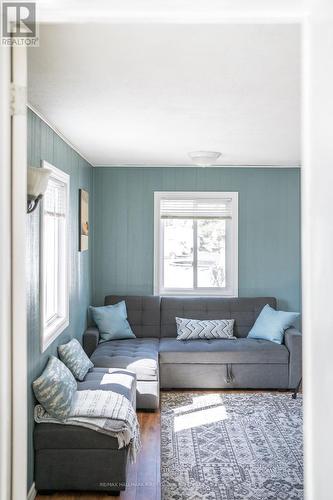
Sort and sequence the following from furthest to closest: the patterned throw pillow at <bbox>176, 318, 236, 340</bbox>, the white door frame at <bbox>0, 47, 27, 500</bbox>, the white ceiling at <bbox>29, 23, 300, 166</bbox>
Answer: the patterned throw pillow at <bbox>176, 318, 236, 340</bbox> < the white ceiling at <bbox>29, 23, 300, 166</bbox> < the white door frame at <bbox>0, 47, 27, 500</bbox>

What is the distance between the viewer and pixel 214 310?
636 centimetres

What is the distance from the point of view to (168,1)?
1.62 meters

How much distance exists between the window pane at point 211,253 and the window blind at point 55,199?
7.57 feet

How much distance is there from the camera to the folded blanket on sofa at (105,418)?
11.4 feet

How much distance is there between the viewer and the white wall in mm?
1441

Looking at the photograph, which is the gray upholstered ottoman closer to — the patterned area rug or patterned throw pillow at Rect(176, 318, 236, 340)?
the patterned area rug

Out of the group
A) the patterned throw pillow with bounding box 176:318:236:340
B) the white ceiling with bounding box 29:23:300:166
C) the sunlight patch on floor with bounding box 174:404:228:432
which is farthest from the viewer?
the patterned throw pillow with bounding box 176:318:236:340

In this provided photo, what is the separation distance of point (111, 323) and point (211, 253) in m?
1.59

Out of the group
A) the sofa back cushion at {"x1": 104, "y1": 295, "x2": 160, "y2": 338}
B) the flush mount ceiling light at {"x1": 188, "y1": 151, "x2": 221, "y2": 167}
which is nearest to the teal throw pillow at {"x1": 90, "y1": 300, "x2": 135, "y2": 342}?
the sofa back cushion at {"x1": 104, "y1": 295, "x2": 160, "y2": 338}

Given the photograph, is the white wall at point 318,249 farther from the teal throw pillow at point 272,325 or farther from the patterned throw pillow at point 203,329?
the patterned throw pillow at point 203,329

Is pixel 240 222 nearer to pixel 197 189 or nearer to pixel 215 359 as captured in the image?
pixel 197 189

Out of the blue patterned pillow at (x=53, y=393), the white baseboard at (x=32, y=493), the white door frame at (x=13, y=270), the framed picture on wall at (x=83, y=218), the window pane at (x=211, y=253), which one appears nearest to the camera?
the white door frame at (x=13, y=270)

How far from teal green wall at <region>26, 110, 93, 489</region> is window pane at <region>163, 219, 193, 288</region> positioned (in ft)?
3.20

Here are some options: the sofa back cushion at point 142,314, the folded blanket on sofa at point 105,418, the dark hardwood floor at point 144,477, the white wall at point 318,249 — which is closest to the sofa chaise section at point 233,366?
the sofa back cushion at point 142,314
